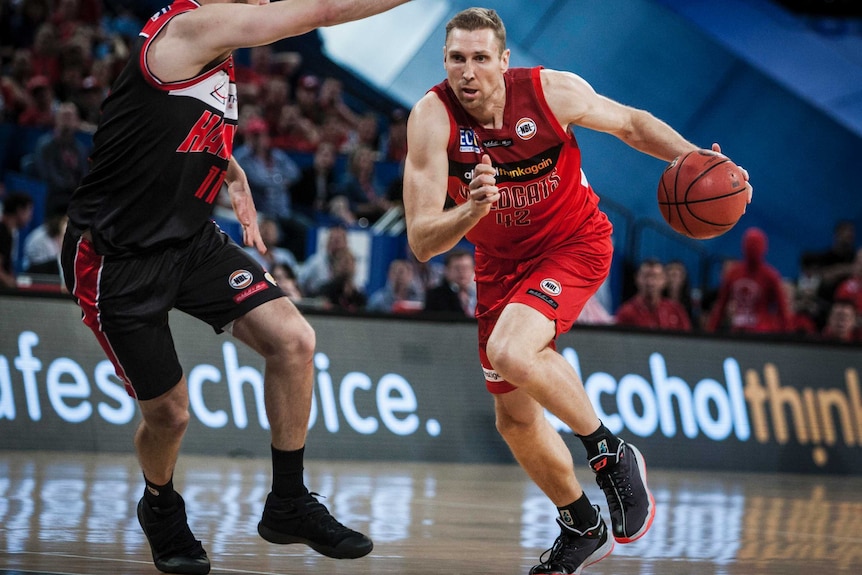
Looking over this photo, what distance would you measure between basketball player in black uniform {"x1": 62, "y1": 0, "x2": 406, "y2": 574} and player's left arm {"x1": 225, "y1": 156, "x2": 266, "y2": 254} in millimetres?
109

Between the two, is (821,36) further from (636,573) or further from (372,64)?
(636,573)

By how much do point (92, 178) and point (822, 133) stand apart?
14.7 meters

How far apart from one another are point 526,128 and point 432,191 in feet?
1.73

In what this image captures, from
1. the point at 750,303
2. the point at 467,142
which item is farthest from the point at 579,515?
the point at 750,303

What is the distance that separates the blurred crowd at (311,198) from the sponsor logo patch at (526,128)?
4.99 metres

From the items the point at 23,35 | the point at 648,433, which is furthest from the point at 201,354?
→ the point at 23,35

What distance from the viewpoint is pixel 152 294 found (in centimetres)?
442

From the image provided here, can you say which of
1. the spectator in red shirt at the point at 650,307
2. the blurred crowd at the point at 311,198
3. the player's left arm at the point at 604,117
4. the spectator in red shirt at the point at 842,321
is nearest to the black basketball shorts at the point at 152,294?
the player's left arm at the point at 604,117

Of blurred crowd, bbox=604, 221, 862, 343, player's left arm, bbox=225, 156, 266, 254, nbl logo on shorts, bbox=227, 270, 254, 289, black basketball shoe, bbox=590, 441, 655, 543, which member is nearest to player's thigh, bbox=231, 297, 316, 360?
nbl logo on shorts, bbox=227, 270, 254, 289

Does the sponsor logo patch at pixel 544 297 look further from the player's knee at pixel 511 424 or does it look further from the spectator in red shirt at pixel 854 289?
the spectator in red shirt at pixel 854 289

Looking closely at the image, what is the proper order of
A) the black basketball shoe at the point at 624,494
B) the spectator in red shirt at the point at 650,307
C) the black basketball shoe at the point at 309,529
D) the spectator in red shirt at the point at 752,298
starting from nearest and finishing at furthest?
the black basketball shoe at the point at 309,529, the black basketball shoe at the point at 624,494, the spectator in red shirt at the point at 650,307, the spectator in red shirt at the point at 752,298

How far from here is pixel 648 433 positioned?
10.2 m

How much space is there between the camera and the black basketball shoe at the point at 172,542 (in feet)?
14.5

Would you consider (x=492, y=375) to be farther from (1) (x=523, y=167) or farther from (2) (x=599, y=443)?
(1) (x=523, y=167)
